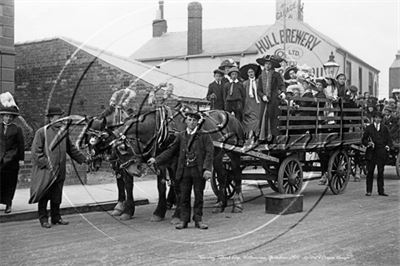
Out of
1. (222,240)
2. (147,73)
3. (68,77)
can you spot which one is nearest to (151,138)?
(222,240)

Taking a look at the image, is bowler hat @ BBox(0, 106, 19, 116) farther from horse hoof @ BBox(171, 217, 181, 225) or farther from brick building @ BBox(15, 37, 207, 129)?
brick building @ BBox(15, 37, 207, 129)

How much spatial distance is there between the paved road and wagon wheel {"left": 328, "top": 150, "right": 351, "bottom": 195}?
7.30 feet

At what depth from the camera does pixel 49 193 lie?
8070mm

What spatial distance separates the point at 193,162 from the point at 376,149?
5.58m

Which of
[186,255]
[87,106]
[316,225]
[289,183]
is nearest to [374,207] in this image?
[289,183]

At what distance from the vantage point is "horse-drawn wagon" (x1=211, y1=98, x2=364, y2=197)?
10375 mm

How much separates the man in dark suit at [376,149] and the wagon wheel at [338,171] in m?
0.55

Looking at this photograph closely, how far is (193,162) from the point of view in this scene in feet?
26.0

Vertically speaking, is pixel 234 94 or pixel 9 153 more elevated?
pixel 234 94

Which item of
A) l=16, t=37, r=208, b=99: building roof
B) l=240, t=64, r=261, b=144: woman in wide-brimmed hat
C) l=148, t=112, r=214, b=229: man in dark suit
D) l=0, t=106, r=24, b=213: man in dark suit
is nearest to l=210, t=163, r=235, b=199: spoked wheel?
l=240, t=64, r=261, b=144: woman in wide-brimmed hat

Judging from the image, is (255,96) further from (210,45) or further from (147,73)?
(210,45)

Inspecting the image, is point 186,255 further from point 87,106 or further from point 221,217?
point 87,106

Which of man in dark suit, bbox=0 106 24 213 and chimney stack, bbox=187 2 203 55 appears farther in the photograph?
chimney stack, bbox=187 2 203 55

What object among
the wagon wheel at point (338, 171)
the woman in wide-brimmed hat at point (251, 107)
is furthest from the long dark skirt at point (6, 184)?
the wagon wheel at point (338, 171)
